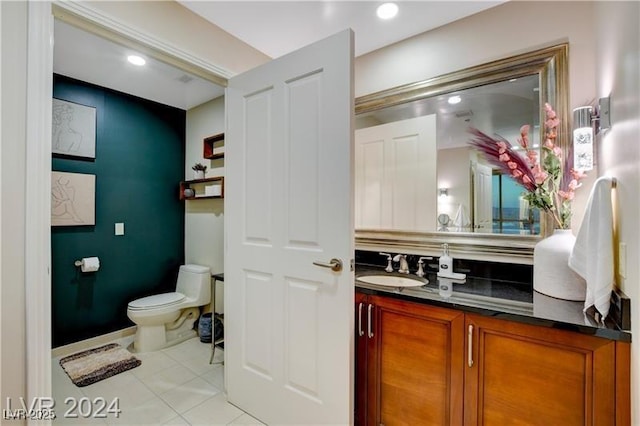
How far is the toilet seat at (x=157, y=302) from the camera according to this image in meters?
2.55

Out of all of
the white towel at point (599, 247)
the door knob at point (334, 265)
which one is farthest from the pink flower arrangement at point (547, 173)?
the door knob at point (334, 265)

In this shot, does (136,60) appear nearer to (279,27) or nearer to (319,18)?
(279,27)

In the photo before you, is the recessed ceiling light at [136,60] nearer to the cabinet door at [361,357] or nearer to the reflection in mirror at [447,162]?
the reflection in mirror at [447,162]

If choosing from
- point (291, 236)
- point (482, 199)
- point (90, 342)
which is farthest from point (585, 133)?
point (90, 342)

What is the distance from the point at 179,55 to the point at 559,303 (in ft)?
7.33

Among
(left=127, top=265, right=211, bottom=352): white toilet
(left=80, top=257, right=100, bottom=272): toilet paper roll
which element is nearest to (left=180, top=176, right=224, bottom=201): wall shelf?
(left=127, top=265, right=211, bottom=352): white toilet

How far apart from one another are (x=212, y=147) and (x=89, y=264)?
154 centimetres

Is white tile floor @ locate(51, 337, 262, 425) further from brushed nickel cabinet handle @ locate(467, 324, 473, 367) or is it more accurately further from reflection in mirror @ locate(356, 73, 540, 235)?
reflection in mirror @ locate(356, 73, 540, 235)

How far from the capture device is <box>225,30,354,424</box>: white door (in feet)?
4.47

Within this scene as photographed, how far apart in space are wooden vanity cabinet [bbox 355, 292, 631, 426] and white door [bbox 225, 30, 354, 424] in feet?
0.64

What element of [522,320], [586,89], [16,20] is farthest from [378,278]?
[16,20]

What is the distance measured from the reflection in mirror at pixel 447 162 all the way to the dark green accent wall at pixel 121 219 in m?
2.22

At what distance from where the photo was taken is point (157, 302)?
265 cm

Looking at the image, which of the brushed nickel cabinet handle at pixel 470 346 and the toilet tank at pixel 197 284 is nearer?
the brushed nickel cabinet handle at pixel 470 346
